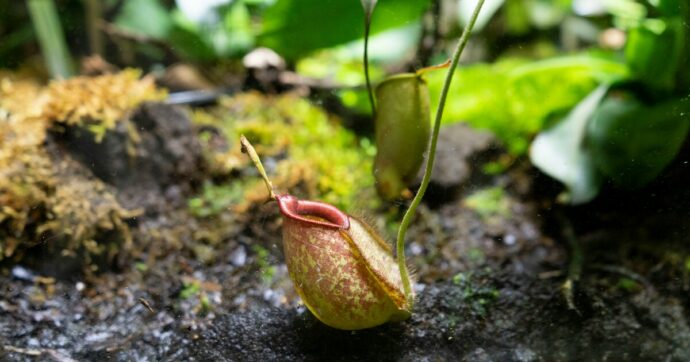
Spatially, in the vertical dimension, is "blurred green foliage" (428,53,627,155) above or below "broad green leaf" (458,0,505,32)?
below

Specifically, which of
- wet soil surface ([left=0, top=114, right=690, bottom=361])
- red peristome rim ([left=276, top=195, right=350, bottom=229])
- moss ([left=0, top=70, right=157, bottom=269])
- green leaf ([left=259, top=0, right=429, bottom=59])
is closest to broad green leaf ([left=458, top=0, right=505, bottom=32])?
green leaf ([left=259, top=0, right=429, bottom=59])

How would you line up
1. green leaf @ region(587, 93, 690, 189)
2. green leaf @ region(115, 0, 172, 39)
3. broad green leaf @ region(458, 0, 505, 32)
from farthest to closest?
green leaf @ region(115, 0, 172, 39) < broad green leaf @ region(458, 0, 505, 32) < green leaf @ region(587, 93, 690, 189)

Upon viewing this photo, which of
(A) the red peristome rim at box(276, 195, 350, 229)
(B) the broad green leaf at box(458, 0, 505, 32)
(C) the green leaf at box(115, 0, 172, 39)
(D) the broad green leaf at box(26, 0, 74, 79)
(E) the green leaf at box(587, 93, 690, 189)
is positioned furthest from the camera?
(C) the green leaf at box(115, 0, 172, 39)

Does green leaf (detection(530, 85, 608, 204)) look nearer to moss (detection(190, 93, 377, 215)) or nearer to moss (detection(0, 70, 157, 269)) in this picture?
moss (detection(190, 93, 377, 215))

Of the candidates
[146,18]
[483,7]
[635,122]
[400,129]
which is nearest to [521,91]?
[483,7]

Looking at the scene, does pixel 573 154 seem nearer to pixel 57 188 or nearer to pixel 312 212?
pixel 312 212

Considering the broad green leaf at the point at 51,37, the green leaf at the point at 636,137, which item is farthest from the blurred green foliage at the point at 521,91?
the broad green leaf at the point at 51,37

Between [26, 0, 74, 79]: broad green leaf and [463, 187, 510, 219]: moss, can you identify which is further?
[26, 0, 74, 79]: broad green leaf

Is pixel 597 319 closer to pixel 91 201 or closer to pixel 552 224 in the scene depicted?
pixel 552 224

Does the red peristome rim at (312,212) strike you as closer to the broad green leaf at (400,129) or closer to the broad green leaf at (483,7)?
the broad green leaf at (400,129)
